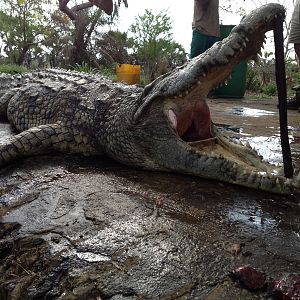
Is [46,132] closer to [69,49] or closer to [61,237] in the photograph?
[61,237]

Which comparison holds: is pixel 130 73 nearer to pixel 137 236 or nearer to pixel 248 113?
pixel 248 113

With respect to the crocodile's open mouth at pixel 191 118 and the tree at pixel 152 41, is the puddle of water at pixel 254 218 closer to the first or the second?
the crocodile's open mouth at pixel 191 118

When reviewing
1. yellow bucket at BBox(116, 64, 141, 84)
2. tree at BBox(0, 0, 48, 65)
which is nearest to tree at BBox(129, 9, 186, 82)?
yellow bucket at BBox(116, 64, 141, 84)

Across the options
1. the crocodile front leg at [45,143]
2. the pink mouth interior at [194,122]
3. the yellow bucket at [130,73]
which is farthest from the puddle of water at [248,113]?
the yellow bucket at [130,73]

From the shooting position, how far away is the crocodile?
7.07 feet

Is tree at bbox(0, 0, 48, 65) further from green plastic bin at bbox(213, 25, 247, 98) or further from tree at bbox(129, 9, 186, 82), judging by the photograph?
green plastic bin at bbox(213, 25, 247, 98)

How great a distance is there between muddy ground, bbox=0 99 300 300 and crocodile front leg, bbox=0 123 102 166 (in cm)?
32

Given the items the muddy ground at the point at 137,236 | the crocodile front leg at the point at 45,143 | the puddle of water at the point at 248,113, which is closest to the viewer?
the muddy ground at the point at 137,236

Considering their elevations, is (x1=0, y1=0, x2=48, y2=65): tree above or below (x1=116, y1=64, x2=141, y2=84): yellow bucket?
above

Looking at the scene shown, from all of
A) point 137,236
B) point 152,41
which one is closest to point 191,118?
point 137,236

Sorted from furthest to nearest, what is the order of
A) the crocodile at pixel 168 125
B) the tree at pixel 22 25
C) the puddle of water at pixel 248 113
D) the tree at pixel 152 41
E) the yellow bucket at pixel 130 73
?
1. the tree at pixel 22 25
2. the tree at pixel 152 41
3. the yellow bucket at pixel 130 73
4. the puddle of water at pixel 248 113
5. the crocodile at pixel 168 125

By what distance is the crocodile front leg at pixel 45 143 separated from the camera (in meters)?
2.72

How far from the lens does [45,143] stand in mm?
2852

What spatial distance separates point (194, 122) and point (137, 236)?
1.34m
